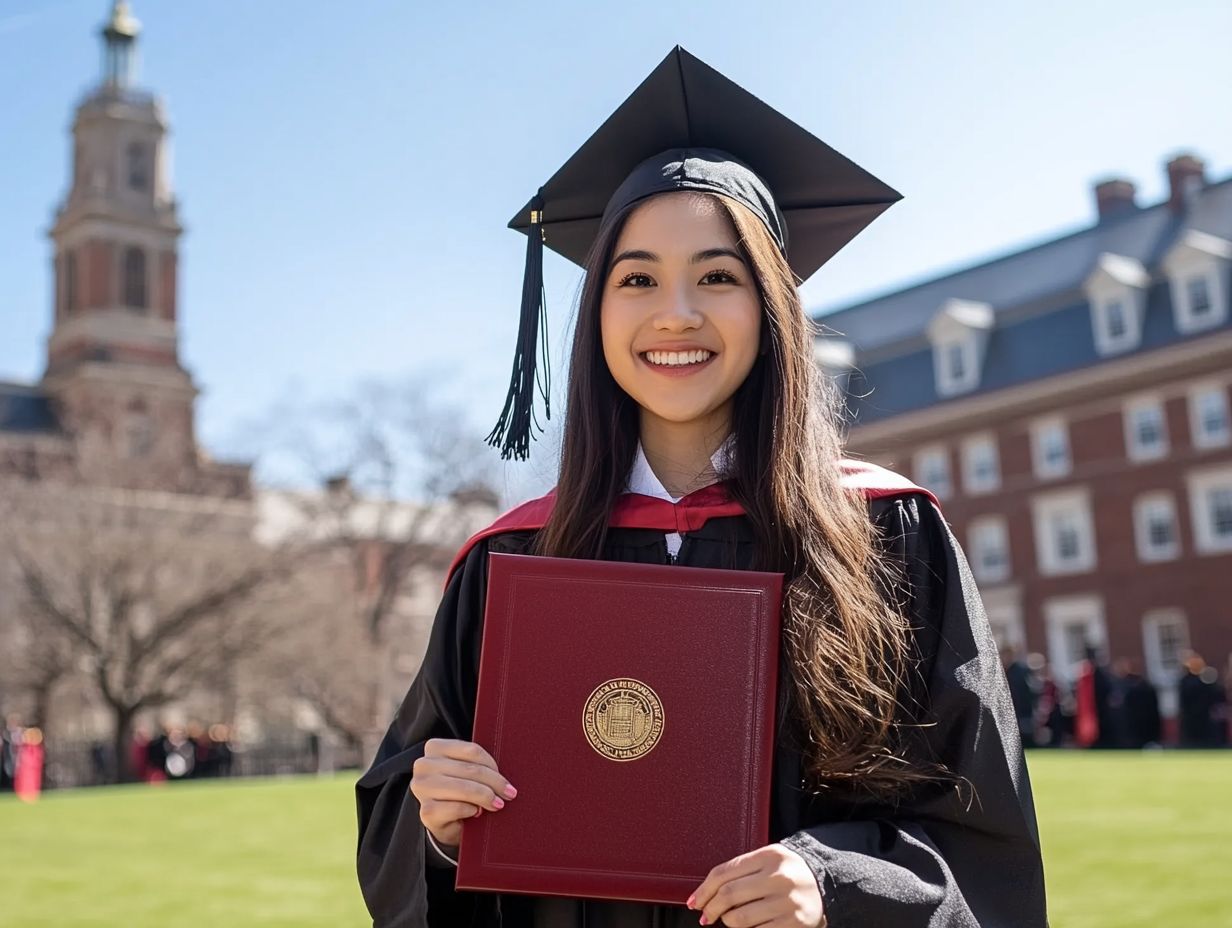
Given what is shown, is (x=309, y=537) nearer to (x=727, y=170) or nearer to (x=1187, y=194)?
(x=1187, y=194)

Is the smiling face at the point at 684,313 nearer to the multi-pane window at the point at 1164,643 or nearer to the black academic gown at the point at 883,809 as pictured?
the black academic gown at the point at 883,809

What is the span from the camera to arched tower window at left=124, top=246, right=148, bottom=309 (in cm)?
5744

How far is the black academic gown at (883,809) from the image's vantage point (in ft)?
5.99

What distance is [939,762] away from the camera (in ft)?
6.36

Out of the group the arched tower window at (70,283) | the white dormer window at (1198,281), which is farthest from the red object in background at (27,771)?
the arched tower window at (70,283)

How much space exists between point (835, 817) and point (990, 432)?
113 ft

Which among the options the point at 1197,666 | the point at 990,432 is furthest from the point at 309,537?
the point at 1197,666

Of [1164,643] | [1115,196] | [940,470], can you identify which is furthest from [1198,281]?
Result: [1164,643]

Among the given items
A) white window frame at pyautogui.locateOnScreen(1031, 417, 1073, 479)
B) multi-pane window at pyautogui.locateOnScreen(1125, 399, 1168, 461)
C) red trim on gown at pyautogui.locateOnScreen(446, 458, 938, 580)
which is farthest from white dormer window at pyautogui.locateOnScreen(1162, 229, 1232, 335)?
red trim on gown at pyautogui.locateOnScreen(446, 458, 938, 580)

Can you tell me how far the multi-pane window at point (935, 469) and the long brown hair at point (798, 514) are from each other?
34.1m

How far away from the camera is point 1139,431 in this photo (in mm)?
31672

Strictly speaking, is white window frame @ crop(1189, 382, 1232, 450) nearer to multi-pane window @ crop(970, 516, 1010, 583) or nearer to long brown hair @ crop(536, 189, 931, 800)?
multi-pane window @ crop(970, 516, 1010, 583)

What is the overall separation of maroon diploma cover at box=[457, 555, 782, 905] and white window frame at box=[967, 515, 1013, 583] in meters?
33.8

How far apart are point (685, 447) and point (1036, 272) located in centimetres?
3773
